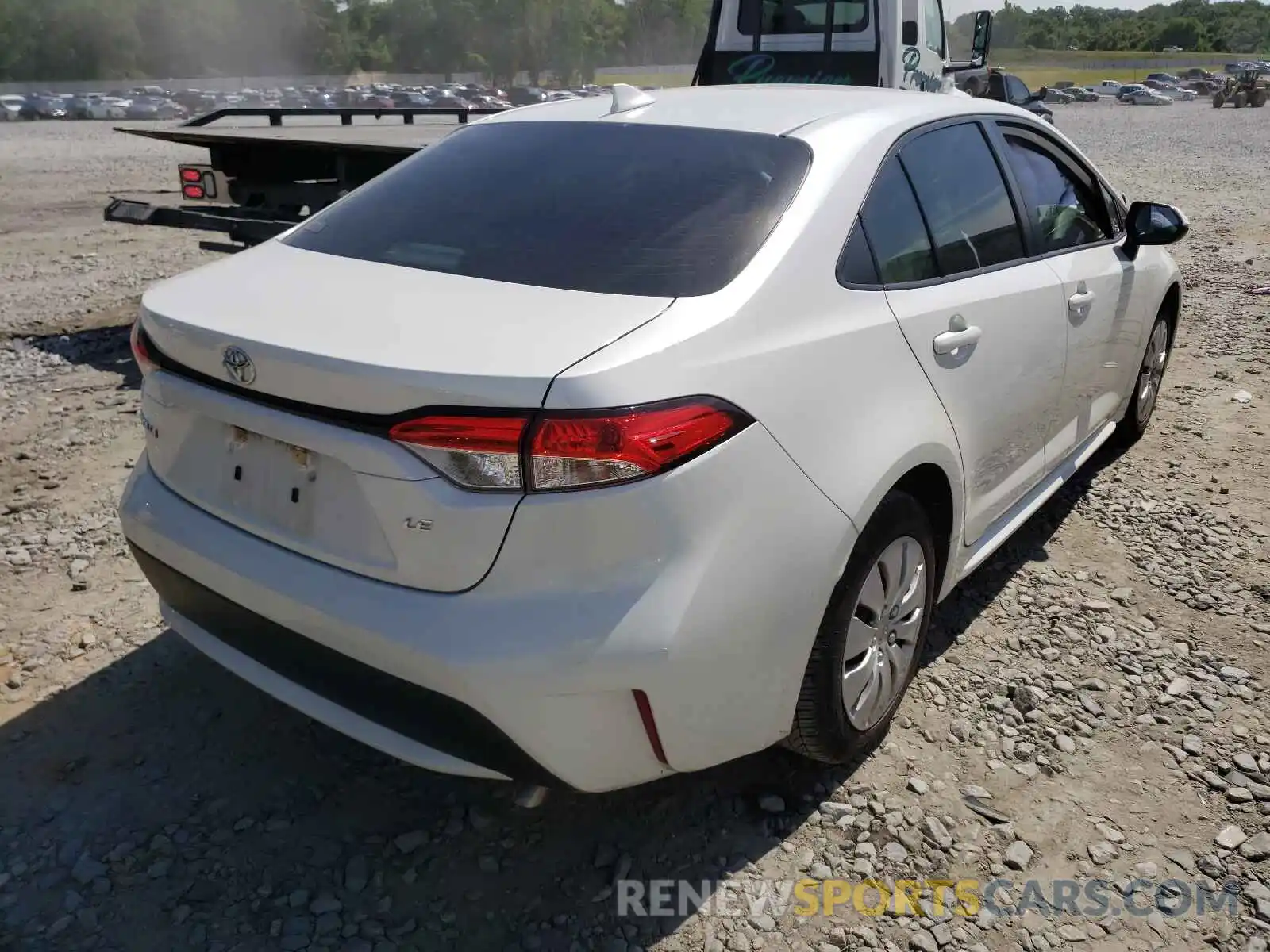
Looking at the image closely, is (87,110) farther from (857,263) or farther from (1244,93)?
(1244,93)

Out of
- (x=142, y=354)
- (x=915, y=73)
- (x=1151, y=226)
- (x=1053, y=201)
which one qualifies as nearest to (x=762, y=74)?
(x=915, y=73)

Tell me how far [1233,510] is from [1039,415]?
1.61 m

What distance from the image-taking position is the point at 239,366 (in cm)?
206

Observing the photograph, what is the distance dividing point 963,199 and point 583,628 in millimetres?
1874

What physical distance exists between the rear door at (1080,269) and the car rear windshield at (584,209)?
1.28 m

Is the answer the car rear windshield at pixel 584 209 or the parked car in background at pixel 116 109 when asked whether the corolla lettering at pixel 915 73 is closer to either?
the car rear windshield at pixel 584 209

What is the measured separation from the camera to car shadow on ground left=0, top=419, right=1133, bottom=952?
7.22 ft

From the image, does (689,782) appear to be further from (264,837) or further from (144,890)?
(144,890)

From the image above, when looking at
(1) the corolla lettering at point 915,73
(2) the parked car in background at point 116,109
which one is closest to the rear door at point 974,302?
(1) the corolla lettering at point 915,73

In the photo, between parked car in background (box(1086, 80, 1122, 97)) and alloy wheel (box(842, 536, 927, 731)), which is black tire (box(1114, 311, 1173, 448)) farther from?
parked car in background (box(1086, 80, 1122, 97))

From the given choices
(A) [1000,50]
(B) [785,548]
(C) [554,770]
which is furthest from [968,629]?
(A) [1000,50]

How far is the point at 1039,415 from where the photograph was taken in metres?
3.21

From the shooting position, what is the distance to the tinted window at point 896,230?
8.15 feet

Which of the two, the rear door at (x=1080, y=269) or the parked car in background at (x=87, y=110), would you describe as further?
the parked car in background at (x=87, y=110)
